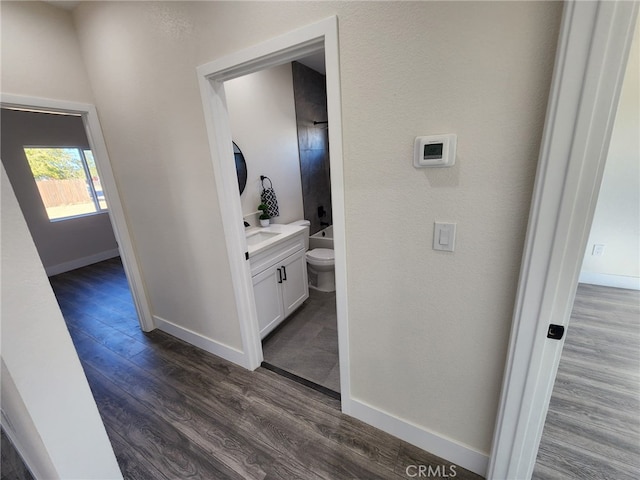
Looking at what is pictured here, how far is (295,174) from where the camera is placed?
3480mm

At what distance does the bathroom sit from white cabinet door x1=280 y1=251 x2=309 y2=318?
146mm

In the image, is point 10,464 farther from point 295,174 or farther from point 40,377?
point 295,174

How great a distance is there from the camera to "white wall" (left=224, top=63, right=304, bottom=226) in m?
2.64

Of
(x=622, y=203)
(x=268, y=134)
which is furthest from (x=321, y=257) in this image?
(x=622, y=203)

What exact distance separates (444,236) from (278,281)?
1622mm

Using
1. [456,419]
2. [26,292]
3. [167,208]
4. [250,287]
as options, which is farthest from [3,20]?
[456,419]

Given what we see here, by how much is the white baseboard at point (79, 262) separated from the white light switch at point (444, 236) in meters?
5.63

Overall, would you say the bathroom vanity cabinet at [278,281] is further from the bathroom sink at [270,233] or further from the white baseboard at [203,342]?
the white baseboard at [203,342]

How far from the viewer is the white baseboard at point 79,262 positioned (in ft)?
13.9

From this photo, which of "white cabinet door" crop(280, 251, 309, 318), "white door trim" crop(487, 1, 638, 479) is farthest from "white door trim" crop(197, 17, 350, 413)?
"white door trim" crop(487, 1, 638, 479)

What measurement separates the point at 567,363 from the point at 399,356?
150 centimetres

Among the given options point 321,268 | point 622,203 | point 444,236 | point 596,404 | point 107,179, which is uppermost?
point 107,179

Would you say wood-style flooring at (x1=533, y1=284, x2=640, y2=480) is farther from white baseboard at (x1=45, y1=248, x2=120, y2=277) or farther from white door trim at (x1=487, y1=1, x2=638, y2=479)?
white baseboard at (x1=45, y1=248, x2=120, y2=277)

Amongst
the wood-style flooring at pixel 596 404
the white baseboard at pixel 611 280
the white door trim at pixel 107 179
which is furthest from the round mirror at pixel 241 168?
the white baseboard at pixel 611 280
